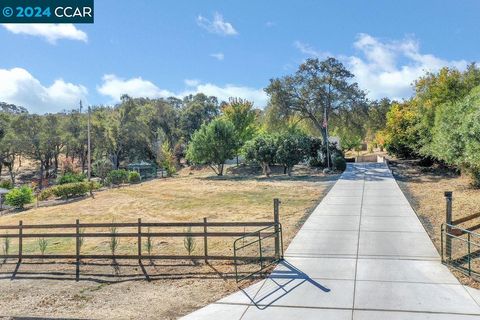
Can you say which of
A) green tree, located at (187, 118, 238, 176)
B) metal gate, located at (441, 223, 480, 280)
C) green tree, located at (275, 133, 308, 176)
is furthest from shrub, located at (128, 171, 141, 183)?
metal gate, located at (441, 223, 480, 280)

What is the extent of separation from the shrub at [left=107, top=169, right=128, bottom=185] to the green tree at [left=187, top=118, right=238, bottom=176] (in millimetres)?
6335

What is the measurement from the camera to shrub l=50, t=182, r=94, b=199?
28.8 metres

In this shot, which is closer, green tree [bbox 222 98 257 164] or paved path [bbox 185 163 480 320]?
paved path [bbox 185 163 480 320]

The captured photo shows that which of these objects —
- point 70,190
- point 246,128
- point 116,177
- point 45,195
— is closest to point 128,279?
point 70,190

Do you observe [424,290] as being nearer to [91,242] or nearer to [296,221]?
[296,221]

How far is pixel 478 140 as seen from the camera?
16688mm

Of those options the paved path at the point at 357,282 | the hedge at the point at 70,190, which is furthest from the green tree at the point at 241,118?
the paved path at the point at 357,282

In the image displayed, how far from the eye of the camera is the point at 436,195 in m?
21.0

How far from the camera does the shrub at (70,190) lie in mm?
28766

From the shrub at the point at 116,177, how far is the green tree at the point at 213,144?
6335 millimetres

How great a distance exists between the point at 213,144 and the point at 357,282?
1165 inches

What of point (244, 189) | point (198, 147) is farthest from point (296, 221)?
point (198, 147)

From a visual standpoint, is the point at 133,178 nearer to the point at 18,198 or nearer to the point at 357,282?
the point at 18,198

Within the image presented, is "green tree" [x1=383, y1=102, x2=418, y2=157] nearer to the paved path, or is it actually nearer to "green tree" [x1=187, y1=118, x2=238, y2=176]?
"green tree" [x1=187, y1=118, x2=238, y2=176]
